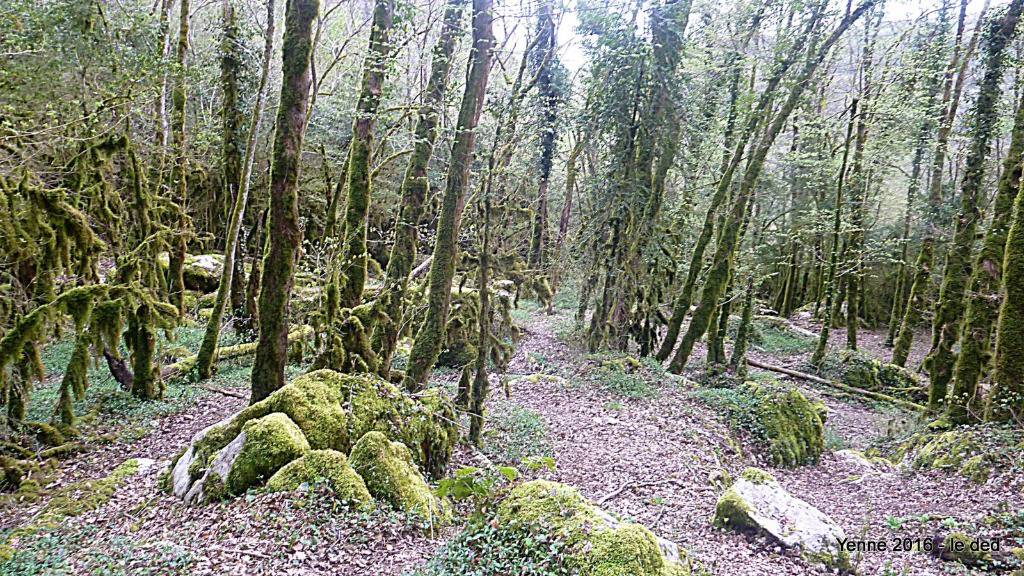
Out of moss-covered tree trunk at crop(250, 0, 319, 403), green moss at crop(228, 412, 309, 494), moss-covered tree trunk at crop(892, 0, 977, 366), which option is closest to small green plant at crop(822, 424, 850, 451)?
moss-covered tree trunk at crop(892, 0, 977, 366)

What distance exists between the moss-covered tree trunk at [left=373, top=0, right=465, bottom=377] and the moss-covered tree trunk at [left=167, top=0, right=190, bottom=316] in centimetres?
470

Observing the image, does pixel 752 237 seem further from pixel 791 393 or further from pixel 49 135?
pixel 49 135

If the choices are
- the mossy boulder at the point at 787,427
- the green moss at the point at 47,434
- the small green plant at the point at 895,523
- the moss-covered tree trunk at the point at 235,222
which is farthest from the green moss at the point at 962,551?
the moss-covered tree trunk at the point at 235,222

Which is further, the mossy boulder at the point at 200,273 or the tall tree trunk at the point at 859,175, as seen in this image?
the mossy boulder at the point at 200,273

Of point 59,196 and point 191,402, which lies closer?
point 59,196

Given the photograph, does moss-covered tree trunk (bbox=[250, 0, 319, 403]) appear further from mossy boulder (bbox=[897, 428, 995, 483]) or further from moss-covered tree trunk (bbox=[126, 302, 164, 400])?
mossy boulder (bbox=[897, 428, 995, 483])

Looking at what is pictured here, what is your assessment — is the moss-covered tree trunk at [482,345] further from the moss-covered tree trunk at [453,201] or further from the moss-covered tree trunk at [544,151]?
the moss-covered tree trunk at [544,151]

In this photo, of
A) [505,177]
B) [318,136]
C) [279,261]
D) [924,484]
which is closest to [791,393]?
[924,484]

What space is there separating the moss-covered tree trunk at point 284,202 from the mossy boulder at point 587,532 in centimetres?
342

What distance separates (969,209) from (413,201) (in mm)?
10963

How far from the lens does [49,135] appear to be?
7875 mm

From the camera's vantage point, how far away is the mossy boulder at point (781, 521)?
525 cm

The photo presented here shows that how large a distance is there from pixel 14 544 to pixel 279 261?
3331mm

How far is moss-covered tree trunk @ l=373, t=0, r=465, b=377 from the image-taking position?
7.43 meters
